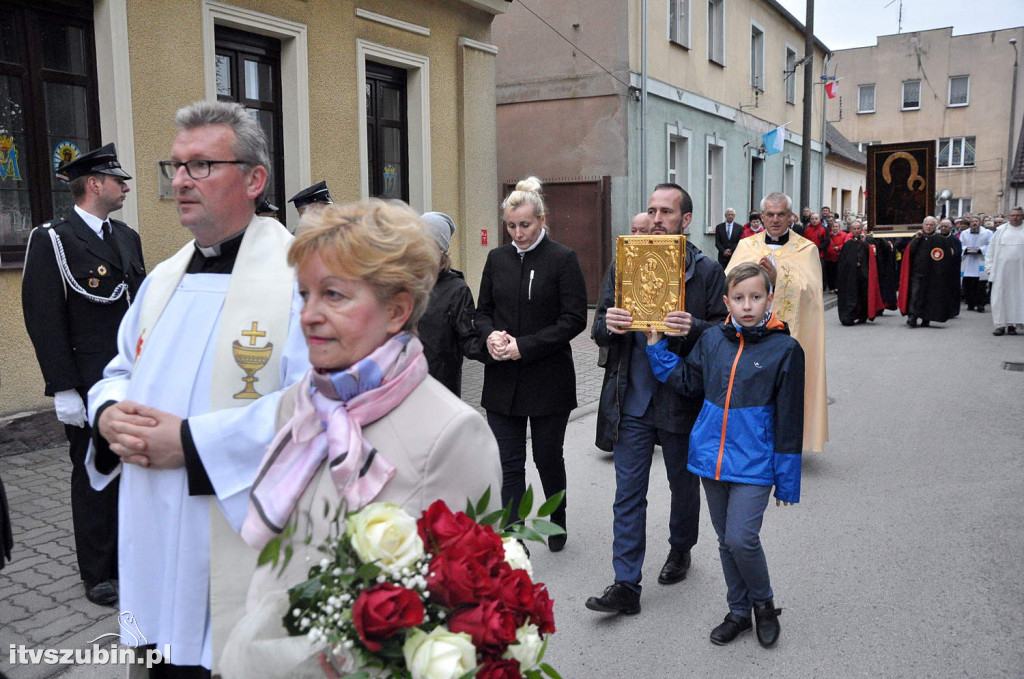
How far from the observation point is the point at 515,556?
1671 millimetres

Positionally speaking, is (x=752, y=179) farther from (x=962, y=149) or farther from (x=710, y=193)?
(x=962, y=149)

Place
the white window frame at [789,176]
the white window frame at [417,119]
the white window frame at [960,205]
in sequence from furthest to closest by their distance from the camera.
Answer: the white window frame at [960,205]
the white window frame at [789,176]
the white window frame at [417,119]

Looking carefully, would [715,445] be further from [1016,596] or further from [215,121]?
[215,121]

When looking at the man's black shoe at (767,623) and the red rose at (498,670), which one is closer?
the red rose at (498,670)

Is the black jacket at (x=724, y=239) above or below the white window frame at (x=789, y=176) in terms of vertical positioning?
below

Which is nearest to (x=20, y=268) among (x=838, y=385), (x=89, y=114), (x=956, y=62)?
(x=89, y=114)

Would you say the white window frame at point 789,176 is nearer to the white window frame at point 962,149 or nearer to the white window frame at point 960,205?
the white window frame at point 962,149

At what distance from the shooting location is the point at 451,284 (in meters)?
4.86

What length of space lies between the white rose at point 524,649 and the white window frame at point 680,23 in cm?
1905

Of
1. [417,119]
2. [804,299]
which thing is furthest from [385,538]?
[417,119]

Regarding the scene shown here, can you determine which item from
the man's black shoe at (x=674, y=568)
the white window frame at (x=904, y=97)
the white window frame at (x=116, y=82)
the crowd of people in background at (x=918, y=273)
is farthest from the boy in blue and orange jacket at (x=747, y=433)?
the white window frame at (x=904, y=97)

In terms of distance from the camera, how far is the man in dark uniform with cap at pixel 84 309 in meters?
4.23

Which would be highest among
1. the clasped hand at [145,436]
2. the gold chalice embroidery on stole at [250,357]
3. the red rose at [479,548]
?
the gold chalice embroidery on stole at [250,357]

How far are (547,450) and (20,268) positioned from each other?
15.7ft
